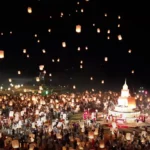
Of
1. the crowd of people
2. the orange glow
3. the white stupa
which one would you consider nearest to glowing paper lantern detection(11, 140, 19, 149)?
the crowd of people

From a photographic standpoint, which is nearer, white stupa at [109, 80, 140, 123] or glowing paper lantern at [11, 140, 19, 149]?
glowing paper lantern at [11, 140, 19, 149]

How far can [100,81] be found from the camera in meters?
59.2

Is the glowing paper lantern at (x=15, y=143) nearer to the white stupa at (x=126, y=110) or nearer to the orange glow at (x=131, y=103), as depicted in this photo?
the white stupa at (x=126, y=110)

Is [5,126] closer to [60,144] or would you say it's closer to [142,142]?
[60,144]

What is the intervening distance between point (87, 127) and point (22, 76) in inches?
1703

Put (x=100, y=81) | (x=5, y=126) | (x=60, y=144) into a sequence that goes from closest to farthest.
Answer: (x=60, y=144)
(x=5, y=126)
(x=100, y=81)

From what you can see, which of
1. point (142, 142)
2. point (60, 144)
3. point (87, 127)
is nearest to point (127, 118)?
point (87, 127)

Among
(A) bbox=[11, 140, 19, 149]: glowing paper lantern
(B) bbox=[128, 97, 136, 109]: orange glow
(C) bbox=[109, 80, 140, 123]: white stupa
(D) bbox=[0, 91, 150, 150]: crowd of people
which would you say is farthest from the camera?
(B) bbox=[128, 97, 136, 109]: orange glow

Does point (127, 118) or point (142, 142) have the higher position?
point (127, 118)

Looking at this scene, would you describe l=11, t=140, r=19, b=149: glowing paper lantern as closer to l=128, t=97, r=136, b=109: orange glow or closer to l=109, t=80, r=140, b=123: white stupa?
l=109, t=80, r=140, b=123: white stupa

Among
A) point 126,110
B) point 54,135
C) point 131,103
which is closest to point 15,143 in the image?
point 54,135

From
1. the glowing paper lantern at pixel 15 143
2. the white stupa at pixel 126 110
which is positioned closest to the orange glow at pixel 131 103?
the white stupa at pixel 126 110

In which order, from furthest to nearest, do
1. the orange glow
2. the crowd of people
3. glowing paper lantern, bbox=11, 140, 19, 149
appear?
the orange glow, the crowd of people, glowing paper lantern, bbox=11, 140, 19, 149

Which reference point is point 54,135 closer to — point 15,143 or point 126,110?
point 15,143
